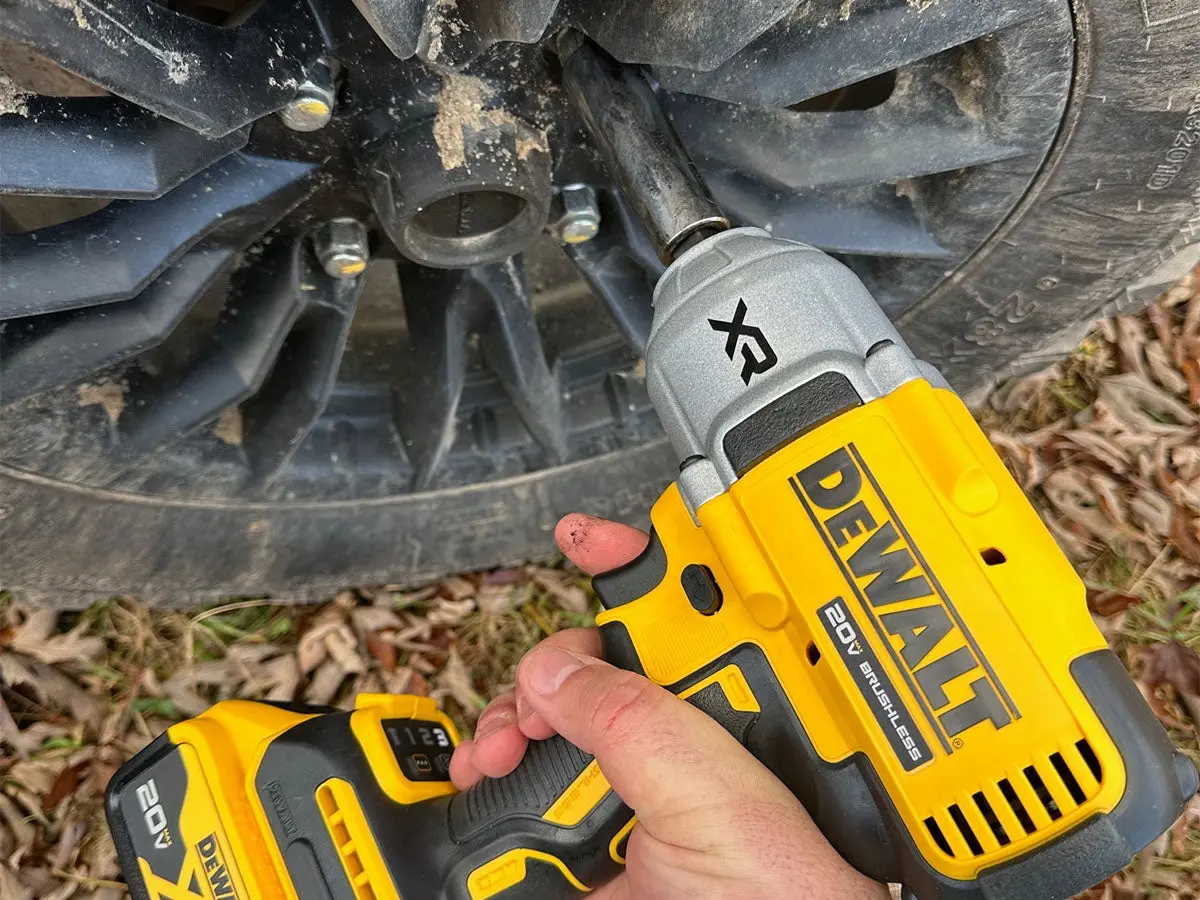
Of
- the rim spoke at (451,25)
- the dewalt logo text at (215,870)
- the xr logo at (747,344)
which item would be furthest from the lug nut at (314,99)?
the dewalt logo text at (215,870)

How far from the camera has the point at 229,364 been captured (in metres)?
1.38

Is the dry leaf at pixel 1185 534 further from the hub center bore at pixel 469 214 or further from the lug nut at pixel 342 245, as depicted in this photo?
the lug nut at pixel 342 245

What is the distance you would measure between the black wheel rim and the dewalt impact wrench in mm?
196

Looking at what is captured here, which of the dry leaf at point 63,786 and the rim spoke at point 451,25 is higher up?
the rim spoke at point 451,25

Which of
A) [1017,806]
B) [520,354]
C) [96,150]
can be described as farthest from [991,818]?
[96,150]

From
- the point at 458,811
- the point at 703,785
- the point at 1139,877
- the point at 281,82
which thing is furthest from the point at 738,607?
the point at 1139,877

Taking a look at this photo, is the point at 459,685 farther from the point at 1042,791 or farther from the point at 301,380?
the point at 1042,791

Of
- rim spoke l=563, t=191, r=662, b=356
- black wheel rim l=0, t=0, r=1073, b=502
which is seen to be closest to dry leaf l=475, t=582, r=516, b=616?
black wheel rim l=0, t=0, r=1073, b=502

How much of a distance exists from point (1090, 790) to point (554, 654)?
2.02 ft

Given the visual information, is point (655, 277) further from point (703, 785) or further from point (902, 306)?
point (703, 785)

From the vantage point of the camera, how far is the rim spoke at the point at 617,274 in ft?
4.72

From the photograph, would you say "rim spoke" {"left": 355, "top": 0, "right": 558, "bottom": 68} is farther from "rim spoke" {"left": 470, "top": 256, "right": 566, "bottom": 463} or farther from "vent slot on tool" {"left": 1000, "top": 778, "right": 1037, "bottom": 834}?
"vent slot on tool" {"left": 1000, "top": 778, "right": 1037, "bottom": 834}

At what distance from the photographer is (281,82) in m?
1.01

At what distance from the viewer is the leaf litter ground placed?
72.3 inches
